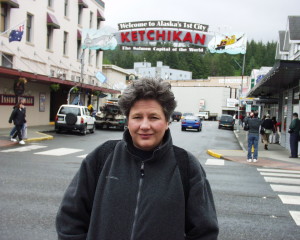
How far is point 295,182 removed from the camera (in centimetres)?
970

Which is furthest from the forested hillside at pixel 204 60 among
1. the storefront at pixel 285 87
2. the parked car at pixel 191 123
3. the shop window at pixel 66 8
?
the storefront at pixel 285 87

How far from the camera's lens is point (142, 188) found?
Result: 2.22 metres

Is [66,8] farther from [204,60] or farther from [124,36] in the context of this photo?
[204,60]

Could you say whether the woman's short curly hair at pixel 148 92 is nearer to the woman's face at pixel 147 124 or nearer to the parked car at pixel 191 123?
the woman's face at pixel 147 124

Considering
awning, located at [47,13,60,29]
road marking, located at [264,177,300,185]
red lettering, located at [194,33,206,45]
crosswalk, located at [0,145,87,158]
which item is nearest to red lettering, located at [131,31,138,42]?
red lettering, located at [194,33,206,45]

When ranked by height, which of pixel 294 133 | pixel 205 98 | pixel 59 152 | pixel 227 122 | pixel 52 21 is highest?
pixel 52 21

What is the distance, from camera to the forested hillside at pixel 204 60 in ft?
368

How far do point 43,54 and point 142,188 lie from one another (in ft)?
90.6

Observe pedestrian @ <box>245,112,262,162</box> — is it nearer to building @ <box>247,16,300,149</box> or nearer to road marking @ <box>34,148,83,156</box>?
building @ <box>247,16,300,149</box>

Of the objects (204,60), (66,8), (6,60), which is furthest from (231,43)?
(204,60)

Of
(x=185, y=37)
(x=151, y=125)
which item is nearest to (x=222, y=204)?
(x=151, y=125)

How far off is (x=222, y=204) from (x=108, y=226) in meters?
4.96

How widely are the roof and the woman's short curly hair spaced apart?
23579 millimetres

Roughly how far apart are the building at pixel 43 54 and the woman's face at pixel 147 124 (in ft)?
60.6
